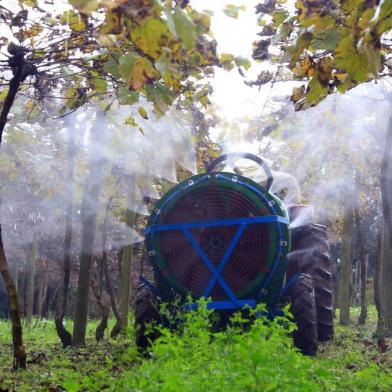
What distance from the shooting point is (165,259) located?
22.5 ft

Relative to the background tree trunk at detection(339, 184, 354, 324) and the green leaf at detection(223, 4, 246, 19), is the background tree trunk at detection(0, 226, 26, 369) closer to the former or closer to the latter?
the green leaf at detection(223, 4, 246, 19)

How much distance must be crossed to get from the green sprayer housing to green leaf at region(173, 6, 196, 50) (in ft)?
12.7

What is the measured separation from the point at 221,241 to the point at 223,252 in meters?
0.11

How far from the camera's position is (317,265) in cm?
871

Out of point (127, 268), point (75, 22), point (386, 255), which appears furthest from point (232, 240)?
point (127, 268)

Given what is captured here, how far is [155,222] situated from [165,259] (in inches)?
15.9

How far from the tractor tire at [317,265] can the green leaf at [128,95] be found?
13.7 feet

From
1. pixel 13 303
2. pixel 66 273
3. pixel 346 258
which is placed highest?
pixel 346 258

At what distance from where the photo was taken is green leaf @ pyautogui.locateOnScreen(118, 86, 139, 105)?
16.4 feet

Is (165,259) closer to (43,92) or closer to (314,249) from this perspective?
(43,92)

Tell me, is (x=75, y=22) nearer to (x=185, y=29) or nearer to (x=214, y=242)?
(x=185, y=29)

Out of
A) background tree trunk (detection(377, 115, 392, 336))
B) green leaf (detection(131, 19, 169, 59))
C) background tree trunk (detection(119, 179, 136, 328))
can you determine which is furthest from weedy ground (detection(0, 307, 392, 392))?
background tree trunk (detection(119, 179, 136, 328))

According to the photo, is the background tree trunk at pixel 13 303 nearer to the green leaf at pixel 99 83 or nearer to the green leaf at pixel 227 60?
the green leaf at pixel 99 83

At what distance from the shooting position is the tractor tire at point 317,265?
8.72 m
